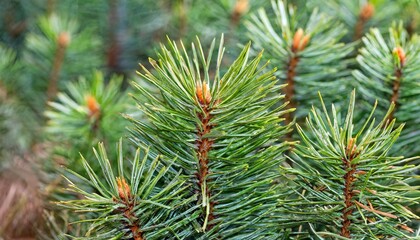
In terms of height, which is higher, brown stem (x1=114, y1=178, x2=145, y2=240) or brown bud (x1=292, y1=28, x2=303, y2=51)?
brown bud (x1=292, y1=28, x2=303, y2=51)

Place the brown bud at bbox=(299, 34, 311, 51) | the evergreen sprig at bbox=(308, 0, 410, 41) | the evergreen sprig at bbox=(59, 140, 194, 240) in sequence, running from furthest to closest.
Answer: the evergreen sprig at bbox=(308, 0, 410, 41)
the brown bud at bbox=(299, 34, 311, 51)
the evergreen sprig at bbox=(59, 140, 194, 240)

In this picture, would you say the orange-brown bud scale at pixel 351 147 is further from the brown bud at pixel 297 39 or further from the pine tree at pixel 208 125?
the brown bud at pixel 297 39

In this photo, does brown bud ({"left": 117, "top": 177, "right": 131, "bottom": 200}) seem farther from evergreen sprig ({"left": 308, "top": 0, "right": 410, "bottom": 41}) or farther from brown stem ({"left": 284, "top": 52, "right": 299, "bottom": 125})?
evergreen sprig ({"left": 308, "top": 0, "right": 410, "bottom": 41})

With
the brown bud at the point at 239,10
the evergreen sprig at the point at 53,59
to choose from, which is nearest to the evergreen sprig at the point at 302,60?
the brown bud at the point at 239,10

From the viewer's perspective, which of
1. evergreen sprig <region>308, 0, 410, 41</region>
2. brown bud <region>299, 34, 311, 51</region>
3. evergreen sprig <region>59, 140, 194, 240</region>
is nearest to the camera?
evergreen sprig <region>59, 140, 194, 240</region>

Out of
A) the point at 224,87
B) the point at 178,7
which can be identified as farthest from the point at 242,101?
the point at 178,7

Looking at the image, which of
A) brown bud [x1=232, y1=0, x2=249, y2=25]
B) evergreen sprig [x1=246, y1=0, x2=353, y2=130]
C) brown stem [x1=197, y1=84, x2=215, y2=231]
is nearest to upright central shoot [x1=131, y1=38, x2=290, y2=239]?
brown stem [x1=197, y1=84, x2=215, y2=231]

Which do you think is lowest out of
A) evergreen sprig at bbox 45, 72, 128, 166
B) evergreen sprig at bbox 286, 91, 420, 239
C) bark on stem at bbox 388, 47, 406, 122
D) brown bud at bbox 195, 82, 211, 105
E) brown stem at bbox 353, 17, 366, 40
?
evergreen sprig at bbox 286, 91, 420, 239
